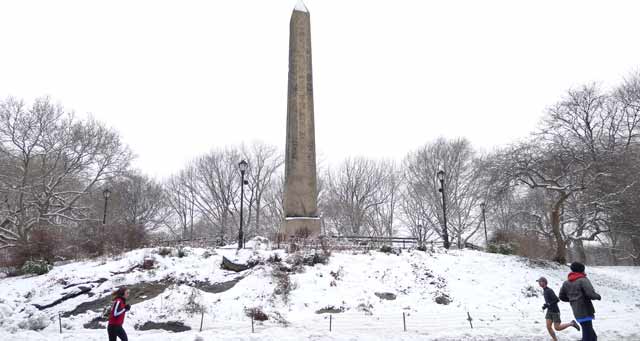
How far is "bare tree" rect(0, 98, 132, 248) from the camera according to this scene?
86.3 feet

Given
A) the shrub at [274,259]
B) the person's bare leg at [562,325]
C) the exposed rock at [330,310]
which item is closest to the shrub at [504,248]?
the shrub at [274,259]

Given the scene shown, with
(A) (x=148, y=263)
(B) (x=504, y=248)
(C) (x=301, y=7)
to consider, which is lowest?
(A) (x=148, y=263)

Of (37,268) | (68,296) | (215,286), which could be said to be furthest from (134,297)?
(37,268)

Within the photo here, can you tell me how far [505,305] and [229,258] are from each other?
969cm

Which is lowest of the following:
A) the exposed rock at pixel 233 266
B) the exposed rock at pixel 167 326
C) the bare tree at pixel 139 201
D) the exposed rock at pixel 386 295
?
the exposed rock at pixel 167 326

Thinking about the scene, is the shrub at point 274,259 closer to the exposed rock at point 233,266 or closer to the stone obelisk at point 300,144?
the exposed rock at point 233,266

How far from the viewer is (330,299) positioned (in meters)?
12.8

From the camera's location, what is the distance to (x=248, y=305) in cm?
1207

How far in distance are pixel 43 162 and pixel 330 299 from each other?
2390cm

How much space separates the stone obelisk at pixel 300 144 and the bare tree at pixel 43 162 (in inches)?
657

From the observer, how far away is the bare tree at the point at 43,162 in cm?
2630

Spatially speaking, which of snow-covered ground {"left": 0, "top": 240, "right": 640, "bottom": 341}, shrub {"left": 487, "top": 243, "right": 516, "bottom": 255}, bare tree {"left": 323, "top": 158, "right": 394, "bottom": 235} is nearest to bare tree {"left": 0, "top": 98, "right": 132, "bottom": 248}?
snow-covered ground {"left": 0, "top": 240, "right": 640, "bottom": 341}

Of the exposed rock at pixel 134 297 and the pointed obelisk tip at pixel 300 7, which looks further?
the pointed obelisk tip at pixel 300 7

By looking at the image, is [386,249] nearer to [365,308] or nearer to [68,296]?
[365,308]
